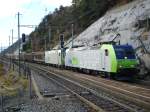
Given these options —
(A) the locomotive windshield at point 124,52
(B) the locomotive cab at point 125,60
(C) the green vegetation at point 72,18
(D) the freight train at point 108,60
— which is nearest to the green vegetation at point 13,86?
(D) the freight train at point 108,60

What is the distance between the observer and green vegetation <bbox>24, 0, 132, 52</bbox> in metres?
89.5

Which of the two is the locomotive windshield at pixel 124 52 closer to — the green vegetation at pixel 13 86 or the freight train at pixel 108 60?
the freight train at pixel 108 60

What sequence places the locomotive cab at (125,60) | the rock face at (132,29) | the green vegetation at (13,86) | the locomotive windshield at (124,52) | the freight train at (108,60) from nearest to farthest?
the green vegetation at (13,86)
the locomotive cab at (125,60)
the freight train at (108,60)
the locomotive windshield at (124,52)
the rock face at (132,29)

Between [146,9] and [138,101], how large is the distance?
35.0m

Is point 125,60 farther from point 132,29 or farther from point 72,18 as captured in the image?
point 72,18

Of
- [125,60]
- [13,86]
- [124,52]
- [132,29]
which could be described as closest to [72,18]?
[132,29]

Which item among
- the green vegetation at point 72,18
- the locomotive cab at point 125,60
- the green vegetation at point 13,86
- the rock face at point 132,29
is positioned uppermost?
the green vegetation at point 72,18

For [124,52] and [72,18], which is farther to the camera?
[72,18]

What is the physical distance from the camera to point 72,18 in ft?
393

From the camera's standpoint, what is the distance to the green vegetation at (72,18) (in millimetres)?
89463

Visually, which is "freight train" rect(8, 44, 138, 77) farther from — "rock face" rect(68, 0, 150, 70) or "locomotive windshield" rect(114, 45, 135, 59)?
"rock face" rect(68, 0, 150, 70)

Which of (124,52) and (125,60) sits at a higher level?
(124,52)

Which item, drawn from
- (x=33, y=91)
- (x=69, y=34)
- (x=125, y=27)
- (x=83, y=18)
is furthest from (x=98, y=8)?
(x=33, y=91)

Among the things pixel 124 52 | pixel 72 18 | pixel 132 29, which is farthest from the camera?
pixel 72 18
